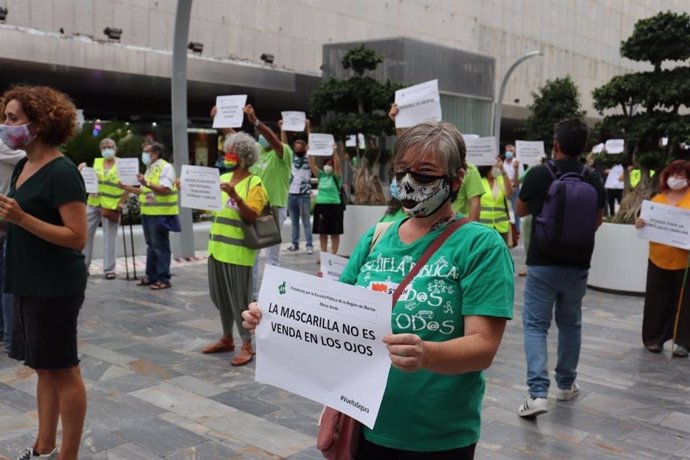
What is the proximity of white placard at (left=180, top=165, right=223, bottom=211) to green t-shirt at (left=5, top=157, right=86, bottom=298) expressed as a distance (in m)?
2.89

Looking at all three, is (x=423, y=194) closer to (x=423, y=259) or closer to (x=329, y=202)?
(x=423, y=259)

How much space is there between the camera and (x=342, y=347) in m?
2.08

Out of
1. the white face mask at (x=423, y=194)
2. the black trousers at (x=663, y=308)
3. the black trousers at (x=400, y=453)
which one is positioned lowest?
the black trousers at (x=663, y=308)

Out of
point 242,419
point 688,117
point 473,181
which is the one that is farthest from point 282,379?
point 688,117

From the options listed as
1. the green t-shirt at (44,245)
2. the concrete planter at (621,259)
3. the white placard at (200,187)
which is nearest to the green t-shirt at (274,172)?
the white placard at (200,187)

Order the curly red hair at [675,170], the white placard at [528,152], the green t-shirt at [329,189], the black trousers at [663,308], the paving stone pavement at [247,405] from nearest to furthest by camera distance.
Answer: the paving stone pavement at [247,405]
the curly red hair at [675,170]
the black trousers at [663,308]
the green t-shirt at [329,189]
the white placard at [528,152]

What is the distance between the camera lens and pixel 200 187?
6863 mm

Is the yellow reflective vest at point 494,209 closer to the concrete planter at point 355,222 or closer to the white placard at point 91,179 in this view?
the concrete planter at point 355,222

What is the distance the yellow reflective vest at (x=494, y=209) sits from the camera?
9.20 m

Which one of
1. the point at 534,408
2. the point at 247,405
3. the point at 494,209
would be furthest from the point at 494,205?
the point at 247,405

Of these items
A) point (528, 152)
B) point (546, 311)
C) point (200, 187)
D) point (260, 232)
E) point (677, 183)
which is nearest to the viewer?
point (546, 311)

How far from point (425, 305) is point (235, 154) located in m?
3.82

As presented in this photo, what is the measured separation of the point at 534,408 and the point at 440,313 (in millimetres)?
2828

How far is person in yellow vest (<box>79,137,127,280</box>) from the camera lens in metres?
9.30
